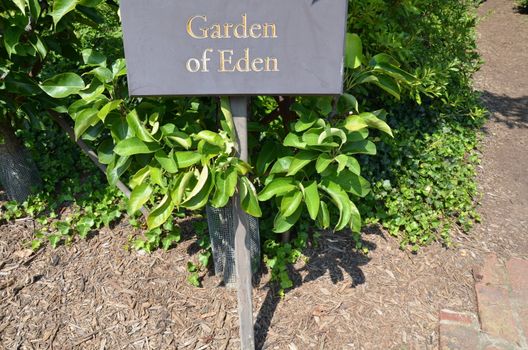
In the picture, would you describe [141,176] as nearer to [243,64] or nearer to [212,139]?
[212,139]

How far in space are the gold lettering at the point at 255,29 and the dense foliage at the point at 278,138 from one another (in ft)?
0.95

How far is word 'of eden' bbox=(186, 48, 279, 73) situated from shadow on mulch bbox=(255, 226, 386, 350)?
4.76 feet

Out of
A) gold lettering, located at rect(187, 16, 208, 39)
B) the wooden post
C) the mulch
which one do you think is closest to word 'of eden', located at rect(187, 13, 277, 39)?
gold lettering, located at rect(187, 16, 208, 39)

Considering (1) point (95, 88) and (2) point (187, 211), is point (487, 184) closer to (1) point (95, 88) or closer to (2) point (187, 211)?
(2) point (187, 211)

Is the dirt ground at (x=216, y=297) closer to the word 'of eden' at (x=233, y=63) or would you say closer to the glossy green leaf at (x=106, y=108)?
the glossy green leaf at (x=106, y=108)

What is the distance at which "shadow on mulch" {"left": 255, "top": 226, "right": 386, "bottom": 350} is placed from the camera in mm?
2416

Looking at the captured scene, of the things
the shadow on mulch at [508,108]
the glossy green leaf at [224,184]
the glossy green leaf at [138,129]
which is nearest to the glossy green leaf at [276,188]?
the glossy green leaf at [224,184]

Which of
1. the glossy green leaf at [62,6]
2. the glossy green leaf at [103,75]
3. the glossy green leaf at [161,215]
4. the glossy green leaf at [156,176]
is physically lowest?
the glossy green leaf at [161,215]

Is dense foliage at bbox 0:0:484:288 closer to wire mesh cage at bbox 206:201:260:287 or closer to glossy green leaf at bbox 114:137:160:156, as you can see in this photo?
glossy green leaf at bbox 114:137:160:156

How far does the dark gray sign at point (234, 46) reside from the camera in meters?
1.36

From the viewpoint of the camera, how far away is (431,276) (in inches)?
103

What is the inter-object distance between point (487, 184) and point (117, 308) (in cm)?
294

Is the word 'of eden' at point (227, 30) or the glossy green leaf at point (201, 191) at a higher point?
the word 'of eden' at point (227, 30)

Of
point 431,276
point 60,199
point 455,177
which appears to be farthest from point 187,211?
point 455,177
